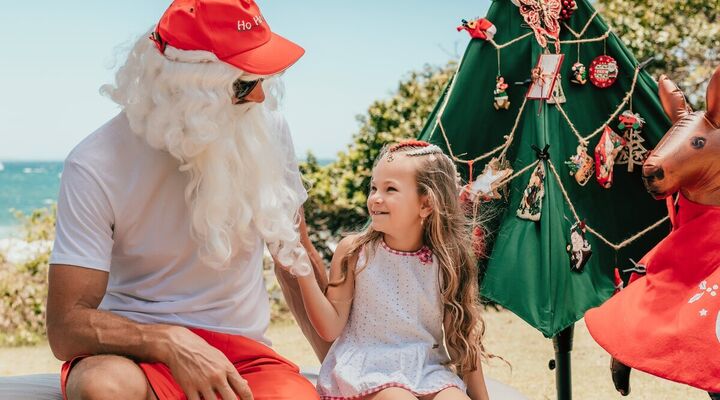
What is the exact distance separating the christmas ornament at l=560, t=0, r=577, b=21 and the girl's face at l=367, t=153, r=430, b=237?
899 mm

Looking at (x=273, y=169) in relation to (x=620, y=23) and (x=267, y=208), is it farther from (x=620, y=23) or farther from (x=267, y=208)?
(x=620, y=23)

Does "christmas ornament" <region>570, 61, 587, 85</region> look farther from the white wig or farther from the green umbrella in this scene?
the white wig

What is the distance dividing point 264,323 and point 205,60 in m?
0.78

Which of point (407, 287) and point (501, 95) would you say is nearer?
point (407, 287)

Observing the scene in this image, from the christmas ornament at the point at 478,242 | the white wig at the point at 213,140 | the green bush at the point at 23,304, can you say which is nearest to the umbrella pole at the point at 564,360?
the christmas ornament at the point at 478,242

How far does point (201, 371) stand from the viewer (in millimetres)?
2107

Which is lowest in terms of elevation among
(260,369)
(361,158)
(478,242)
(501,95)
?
(361,158)

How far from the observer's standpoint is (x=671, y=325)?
2590 mm

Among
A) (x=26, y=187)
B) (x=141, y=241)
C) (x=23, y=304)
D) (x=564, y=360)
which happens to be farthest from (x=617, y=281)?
(x=26, y=187)

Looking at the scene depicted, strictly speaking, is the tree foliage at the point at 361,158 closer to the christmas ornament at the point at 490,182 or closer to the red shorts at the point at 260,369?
the christmas ornament at the point at 490,182

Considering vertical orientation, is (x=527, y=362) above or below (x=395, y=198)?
below

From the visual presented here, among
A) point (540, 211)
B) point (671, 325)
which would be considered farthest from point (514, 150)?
point (671, 325)

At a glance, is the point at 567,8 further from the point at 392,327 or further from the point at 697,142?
the point at 392,327

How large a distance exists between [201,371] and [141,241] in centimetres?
41
